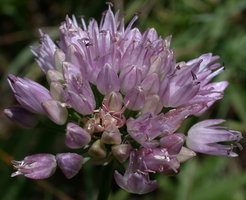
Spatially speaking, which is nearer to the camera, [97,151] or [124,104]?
[97,151]

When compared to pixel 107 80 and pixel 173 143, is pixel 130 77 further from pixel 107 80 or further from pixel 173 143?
pixel 173 143

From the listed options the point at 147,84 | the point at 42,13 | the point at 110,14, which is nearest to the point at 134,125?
the point at 147,84

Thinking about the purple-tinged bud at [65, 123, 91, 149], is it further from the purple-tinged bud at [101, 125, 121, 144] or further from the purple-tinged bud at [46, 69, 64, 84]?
the purple-tinged bud at [46, 69, 64, 84]

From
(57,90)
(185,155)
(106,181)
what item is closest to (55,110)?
(57,90)

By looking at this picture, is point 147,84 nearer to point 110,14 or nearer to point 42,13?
point 110,14

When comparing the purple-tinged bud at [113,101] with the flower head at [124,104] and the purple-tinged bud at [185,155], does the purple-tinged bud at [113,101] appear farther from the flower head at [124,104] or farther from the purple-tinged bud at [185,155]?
the purple-tinged bud at [185,155]

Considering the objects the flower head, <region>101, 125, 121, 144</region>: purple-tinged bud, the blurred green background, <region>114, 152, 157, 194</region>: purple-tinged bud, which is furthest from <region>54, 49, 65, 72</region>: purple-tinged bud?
the blurred green background
